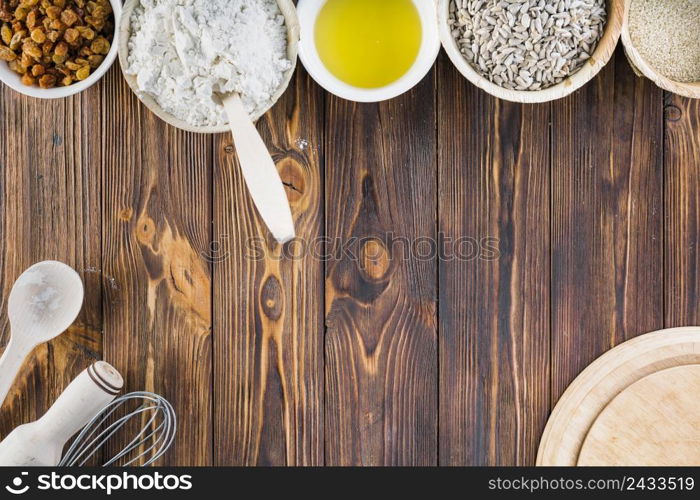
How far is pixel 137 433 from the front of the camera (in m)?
0.70

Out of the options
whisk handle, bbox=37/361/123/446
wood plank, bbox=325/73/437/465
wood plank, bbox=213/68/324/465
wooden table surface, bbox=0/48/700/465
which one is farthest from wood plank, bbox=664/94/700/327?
whisk handle, bbox=37/361/123/446

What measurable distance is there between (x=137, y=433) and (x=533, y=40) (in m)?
0.63

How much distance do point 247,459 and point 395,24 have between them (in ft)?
1.76

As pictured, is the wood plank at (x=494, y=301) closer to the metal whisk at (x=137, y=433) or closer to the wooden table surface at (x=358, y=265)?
the wooden table surface at (x=358, y=265)

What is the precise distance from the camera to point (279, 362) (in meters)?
0.71

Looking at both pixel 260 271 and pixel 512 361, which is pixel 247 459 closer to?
pixel 260 271

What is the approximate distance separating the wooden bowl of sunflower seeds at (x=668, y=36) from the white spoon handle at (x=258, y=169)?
39 centimetres

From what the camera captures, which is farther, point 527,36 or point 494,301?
point 494,301

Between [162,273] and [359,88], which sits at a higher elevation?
[359,88]

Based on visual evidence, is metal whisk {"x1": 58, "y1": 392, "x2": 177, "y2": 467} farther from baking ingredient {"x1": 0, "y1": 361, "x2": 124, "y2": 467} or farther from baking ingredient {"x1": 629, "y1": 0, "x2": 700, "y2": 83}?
baking ingredient {"x1": 629, "y1": 0, "x2": 700, "y2": 83}

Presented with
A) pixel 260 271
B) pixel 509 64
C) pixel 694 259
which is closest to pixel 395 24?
pixel 509 64

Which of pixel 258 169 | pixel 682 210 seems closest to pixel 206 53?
pixel 258 169

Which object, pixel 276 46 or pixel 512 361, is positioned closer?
pixel 276 46

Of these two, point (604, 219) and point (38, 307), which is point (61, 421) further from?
point (604, 219)
